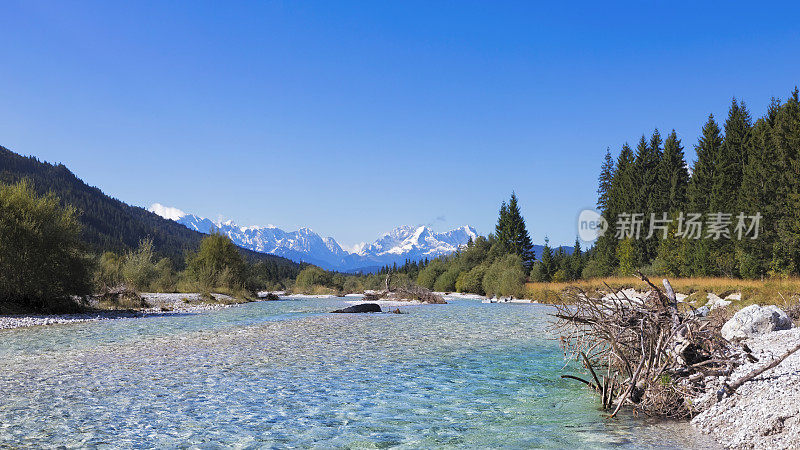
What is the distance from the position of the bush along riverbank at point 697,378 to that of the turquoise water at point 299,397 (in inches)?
19.5

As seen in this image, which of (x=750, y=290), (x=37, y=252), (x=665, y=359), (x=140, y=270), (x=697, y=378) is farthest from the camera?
(x=140, y=270)

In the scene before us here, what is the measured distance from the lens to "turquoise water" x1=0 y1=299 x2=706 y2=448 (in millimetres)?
7125

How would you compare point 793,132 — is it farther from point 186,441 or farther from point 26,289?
point 26,289

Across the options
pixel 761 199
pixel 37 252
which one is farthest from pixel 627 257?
pixel 37 252

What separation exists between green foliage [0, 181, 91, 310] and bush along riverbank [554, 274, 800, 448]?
93.5 feet

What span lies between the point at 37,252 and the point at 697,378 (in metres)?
30.7

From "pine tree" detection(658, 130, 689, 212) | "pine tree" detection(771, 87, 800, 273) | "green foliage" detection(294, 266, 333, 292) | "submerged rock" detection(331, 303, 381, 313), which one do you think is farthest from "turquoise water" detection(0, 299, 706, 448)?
"green foliage" detection(294, 266, 333, 292)

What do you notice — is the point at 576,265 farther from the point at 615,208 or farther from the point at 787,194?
the point at 787,194

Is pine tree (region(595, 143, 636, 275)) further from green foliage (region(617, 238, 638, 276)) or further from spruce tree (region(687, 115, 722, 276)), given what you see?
spruce tree (region(687, 115, 722, 276))

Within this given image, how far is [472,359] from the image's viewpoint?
14172 mm

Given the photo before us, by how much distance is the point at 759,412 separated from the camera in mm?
6895

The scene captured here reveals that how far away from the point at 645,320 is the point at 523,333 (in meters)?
12.4

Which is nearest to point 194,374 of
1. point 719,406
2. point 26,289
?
point 719,406

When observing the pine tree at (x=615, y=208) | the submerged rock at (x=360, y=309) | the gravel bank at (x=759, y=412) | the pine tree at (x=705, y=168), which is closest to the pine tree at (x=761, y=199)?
the pine tree at (x=705, y=168)
